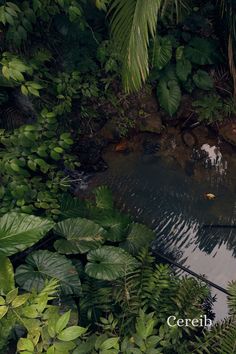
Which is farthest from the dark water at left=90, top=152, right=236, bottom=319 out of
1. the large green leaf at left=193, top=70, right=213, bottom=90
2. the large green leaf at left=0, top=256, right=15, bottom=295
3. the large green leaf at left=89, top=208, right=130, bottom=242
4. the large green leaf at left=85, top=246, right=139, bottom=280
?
the large green leaf at left=0, top=256, right=15, bottom=295

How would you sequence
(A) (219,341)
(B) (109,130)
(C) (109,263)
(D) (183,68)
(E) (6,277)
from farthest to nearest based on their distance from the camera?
(B) (109,130), (D) (183,68), (C) (109,263), (A) (219,341), (E) (6,277)

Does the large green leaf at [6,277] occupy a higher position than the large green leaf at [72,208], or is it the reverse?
the large green leaf at [6,277]

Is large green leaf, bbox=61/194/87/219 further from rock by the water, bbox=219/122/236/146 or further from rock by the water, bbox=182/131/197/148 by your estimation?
rock by the water, bbox=219/122/236/146

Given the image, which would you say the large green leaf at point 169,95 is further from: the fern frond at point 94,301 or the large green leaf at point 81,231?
the fern frond at point 94,301

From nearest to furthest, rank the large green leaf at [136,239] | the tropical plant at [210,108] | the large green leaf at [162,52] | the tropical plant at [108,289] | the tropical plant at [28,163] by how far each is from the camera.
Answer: the tropical plant at [108,289] < the tropical plant at [28,163] < the large green leaf at [136,239] < the large green leaf at [162,52] < the tropical plant at [210,108]

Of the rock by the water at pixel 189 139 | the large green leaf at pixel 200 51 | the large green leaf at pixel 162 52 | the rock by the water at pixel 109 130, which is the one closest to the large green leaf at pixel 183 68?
the large green leaf at pixel 200 51

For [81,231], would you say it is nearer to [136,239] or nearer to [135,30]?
[136,239]

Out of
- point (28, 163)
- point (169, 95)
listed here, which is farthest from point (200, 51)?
point (28, 163)

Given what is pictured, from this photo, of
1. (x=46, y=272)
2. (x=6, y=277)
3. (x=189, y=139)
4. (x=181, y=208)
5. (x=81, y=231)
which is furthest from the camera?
(x=189, y=139)
